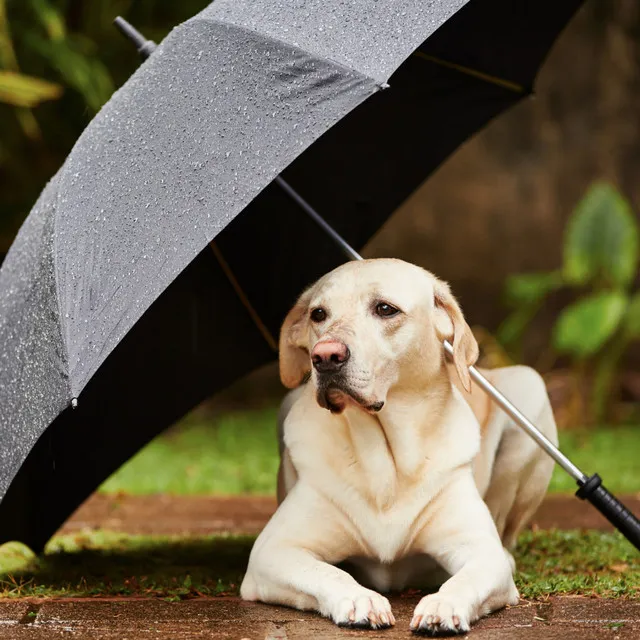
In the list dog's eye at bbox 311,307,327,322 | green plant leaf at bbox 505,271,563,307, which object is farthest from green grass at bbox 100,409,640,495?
dog's eye at bbox 311,307,327,322

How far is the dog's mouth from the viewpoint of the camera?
3.19 meters

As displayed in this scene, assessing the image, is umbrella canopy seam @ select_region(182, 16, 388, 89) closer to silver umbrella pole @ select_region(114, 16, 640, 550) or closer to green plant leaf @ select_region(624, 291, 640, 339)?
silver umbrella pole @ select_region(114, 16, 640, 550)

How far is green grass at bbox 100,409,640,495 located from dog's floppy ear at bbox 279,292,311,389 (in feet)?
9.28

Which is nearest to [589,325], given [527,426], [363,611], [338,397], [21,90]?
[21,90]

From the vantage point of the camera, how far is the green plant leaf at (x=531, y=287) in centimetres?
890

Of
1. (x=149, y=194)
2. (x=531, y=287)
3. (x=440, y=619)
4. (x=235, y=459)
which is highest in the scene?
(x=149, y=194)

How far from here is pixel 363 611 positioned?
3.01 meters

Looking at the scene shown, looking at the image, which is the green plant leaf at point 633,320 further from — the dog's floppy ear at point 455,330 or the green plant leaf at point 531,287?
the dog's floppy ear at point 455,330

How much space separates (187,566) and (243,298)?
43.2 inches

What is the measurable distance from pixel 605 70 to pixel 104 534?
6.88 m

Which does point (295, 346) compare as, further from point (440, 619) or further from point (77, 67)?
point (77, 67)

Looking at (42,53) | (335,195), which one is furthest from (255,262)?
(42,53)

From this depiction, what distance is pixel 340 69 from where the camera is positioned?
9.70 feet

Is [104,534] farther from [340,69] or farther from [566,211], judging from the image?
[566,211]
